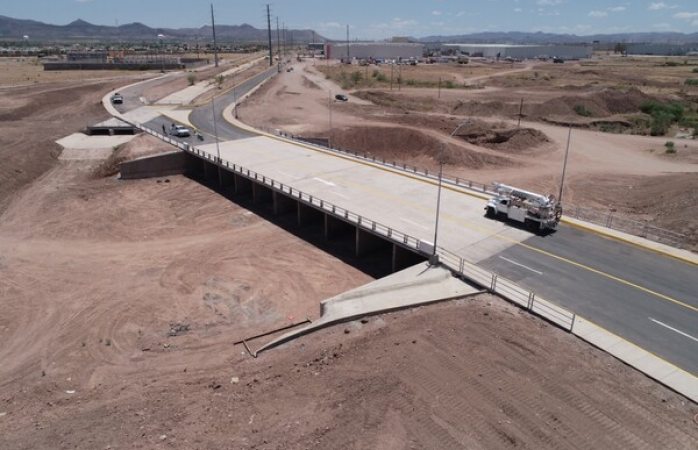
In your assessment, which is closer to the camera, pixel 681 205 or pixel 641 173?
pixel 681 205

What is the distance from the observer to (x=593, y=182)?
51969mm

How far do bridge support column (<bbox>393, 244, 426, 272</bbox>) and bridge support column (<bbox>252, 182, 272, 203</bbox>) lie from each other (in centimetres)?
2014

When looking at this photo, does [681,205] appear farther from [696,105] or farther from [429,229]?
[696,105]

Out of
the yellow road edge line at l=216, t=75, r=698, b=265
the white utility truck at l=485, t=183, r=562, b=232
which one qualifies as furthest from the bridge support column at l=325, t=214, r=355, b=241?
the white utility truck at l=485, t=183, r=562, b=232

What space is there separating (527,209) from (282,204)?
73.4 feet

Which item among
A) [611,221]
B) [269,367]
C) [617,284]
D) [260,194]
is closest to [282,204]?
[260,194]

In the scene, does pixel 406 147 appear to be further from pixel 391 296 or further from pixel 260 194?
pixel 391 296

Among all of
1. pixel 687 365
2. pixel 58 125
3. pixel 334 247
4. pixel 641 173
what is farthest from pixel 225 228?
pixel 58 125

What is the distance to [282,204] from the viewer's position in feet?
145

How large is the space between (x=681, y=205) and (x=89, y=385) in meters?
46.5

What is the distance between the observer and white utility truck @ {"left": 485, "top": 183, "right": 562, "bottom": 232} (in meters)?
31.3

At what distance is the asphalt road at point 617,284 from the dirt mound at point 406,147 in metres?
31.9

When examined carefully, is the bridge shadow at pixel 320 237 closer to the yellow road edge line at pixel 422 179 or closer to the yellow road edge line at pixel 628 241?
the yellow road edge line at pixel 422 179

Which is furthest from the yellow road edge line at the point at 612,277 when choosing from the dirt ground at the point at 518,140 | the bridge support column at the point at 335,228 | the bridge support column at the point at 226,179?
the bridge support column at the point at 226,179
